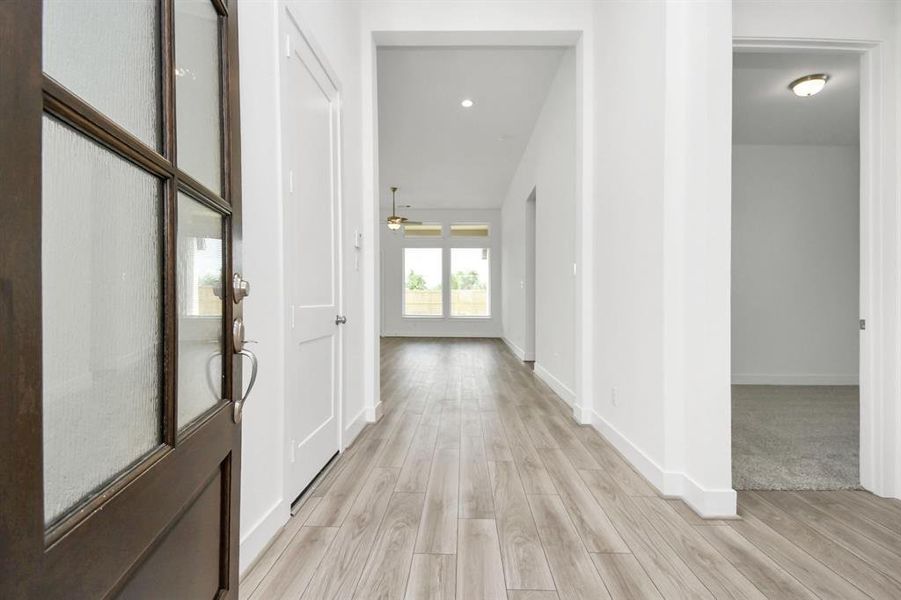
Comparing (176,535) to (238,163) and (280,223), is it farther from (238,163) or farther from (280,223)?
(280,223)

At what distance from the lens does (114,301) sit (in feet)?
1.95

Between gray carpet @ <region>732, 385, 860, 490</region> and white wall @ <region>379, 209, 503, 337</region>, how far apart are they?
20.4 feet

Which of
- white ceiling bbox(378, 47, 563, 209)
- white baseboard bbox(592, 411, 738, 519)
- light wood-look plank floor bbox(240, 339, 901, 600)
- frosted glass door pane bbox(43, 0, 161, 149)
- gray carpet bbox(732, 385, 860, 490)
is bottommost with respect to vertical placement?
gray carpet bbox(732, 385, 860, 490)

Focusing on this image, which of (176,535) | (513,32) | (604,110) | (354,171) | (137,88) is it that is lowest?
(176,535)

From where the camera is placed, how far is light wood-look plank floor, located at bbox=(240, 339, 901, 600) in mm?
1431

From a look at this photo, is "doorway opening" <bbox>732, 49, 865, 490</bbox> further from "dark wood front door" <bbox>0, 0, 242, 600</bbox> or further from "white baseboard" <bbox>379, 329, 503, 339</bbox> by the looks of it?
"white baseboard" <bbox>379, 329, 503, 339</bbox>

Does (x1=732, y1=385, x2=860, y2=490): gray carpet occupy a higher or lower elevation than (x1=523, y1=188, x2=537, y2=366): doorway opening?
lower

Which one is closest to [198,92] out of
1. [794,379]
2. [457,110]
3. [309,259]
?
[309,259]

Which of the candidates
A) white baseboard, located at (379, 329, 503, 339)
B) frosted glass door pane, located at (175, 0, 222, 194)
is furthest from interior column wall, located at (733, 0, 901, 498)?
white baseboard, located at (379, 329, 503, 339)

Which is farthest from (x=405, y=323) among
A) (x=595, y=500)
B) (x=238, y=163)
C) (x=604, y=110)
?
(x=238, y=163)

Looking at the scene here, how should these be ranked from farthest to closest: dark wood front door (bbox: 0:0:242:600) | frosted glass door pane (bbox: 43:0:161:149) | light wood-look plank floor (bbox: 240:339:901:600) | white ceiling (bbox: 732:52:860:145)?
white ceiling (bbox: 732:52:860:145) → light wood-look plank floor (bbox: 240:339:901:600) → frosted glass door pane (bbox: 43:0:161:149) → dark wood front door (bbox: 0:0:242:600)

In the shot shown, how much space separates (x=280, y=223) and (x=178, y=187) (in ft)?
3.72

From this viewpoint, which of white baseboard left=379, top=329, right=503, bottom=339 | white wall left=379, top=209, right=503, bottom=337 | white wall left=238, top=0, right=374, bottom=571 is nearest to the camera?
white wall left=238, top=0, right=374, bottom=571

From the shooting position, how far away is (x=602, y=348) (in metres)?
3.06
